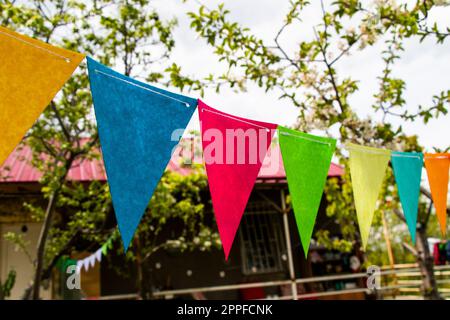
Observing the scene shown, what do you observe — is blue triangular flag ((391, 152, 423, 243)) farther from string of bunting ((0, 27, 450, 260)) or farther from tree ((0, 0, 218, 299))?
tree ((0, 0, 218, 299))

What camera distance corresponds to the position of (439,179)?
3.05 meters

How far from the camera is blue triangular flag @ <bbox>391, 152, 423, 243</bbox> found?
2.95 meters

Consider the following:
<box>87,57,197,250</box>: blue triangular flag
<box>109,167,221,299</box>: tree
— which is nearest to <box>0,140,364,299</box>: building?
<box>109,167,221,299</box>: tree

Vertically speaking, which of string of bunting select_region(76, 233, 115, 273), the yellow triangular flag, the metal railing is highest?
the yellow triangular flag

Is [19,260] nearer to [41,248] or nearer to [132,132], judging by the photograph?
[41,248]

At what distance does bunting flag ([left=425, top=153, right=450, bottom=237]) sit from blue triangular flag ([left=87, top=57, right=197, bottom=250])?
1854 millimetres

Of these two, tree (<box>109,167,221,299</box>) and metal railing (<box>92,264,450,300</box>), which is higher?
tree (<box>109,167,221,299</box>)

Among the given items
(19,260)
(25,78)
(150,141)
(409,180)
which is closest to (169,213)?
(19,260)

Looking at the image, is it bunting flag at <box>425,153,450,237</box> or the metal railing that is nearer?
bunting flag at <box>425,153,450,237</box>

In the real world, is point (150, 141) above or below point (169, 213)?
below

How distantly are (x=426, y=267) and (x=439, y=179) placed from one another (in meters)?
2.13

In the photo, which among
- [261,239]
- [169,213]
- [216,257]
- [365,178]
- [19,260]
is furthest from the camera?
[261,239]

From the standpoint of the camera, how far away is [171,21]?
5.32 m

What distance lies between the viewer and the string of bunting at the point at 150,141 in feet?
5.18
